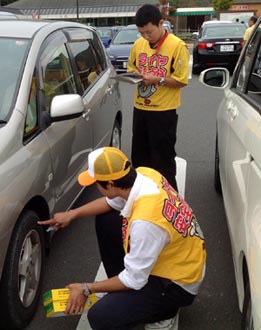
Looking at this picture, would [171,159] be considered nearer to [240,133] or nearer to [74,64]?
[74,64]

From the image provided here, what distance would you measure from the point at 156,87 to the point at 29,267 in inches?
75.5

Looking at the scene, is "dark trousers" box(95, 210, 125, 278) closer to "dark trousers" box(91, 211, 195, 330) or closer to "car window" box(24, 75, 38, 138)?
"dark trousers" box(91, 211, 195, 330)

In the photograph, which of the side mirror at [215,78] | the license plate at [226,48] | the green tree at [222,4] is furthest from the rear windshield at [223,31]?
the green tree at [222,4]

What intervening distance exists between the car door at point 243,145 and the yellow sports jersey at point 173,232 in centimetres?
21

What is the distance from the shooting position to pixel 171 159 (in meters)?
4.15

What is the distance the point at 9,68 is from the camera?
299 centimetres

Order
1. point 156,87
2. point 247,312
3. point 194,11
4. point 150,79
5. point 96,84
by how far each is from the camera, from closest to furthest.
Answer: point 247,312, point 150,79, point 156,87, point 96,84, point 194,11

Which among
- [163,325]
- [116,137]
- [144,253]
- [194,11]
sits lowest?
[194,11]

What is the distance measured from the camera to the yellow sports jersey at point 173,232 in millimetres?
2143

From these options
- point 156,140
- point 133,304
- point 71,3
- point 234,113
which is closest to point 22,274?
point 133,304

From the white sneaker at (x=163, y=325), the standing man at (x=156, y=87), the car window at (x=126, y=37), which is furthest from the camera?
the car window at (x=126, y=37)

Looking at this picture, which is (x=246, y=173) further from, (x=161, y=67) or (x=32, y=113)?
(x=161, y=67)

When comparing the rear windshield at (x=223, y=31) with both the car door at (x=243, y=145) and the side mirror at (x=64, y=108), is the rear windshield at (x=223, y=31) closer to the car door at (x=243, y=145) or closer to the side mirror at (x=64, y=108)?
the car door at (x=243, y=145)

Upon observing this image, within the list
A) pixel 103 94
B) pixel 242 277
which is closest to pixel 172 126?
pixel 103 94
